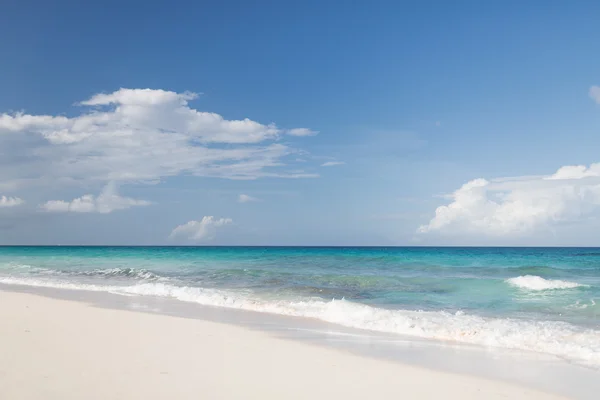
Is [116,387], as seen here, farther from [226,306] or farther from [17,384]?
[226,306]

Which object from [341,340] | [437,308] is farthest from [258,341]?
[437,308]

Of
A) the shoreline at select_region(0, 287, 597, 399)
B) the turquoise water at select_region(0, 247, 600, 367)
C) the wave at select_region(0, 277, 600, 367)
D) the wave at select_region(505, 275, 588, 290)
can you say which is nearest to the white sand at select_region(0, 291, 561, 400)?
the shoreline at select_region(0, 287, 597, 399)

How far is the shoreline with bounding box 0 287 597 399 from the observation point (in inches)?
207

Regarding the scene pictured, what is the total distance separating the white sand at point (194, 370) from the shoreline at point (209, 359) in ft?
0.04

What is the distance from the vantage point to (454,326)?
9.61 m

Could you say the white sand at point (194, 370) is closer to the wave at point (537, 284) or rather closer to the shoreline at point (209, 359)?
the shoreline at point (209, 359)

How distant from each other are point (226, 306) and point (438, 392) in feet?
27.7

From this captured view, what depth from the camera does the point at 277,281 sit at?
20531 mm

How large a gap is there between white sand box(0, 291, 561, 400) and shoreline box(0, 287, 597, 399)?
13 mm

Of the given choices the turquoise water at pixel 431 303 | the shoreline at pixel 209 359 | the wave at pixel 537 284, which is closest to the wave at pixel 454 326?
the turquoise water at pixel 431 303

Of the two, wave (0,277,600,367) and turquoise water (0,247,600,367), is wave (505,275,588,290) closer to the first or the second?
turquoise water (0,247,600,367)

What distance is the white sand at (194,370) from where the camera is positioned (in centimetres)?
499

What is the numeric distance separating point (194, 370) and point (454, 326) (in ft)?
19.5

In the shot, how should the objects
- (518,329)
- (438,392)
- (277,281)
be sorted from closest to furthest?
(438,392) < (518,329) < (277,281)
